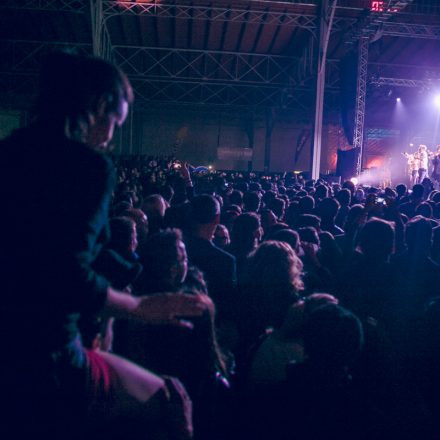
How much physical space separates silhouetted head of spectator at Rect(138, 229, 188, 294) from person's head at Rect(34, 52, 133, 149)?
3.89 ft

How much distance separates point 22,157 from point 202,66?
22.9m

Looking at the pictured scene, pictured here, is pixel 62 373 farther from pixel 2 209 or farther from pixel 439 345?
pixel 439 345

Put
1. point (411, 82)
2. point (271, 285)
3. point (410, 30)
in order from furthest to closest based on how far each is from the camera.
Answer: point (411, 82), point (410, 30), point (271, 285)

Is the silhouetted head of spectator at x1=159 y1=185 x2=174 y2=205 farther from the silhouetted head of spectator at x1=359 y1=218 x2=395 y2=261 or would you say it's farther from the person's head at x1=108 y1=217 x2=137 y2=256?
the person's head at x1=108 y1=217 x2=137 y2=256

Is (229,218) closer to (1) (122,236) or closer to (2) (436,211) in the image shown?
(1) (122,236)

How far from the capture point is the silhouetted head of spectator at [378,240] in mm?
3973

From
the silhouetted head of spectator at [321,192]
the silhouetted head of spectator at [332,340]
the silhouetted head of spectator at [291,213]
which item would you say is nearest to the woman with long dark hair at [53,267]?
the silhouetted head of spectator at [332,340]

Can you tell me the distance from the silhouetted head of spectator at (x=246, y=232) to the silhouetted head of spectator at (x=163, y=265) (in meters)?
1.94

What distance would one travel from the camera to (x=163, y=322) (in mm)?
1755

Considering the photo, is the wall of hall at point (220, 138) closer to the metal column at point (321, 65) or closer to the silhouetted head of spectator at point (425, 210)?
the metal column at point (321, 65)

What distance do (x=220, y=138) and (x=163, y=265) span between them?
27.4 metres

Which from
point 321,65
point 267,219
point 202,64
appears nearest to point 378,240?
point 267,219

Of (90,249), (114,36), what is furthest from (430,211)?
(114,36)

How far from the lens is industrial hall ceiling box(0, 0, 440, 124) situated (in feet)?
53.8
